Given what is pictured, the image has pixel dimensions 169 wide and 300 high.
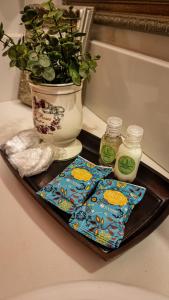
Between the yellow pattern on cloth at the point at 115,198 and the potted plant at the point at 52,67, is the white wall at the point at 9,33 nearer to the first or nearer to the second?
the potted plant at the point at 52,67

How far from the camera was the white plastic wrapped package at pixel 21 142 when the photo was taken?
1.74 feet

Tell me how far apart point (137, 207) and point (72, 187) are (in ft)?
0.42

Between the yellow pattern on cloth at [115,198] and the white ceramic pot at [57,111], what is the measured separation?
0.17m

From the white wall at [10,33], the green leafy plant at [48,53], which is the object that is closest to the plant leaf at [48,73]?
the green leafy plant at [48,53]

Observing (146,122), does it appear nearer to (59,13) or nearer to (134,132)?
(134,132)

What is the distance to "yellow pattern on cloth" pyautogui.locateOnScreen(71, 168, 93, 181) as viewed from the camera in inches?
17.3

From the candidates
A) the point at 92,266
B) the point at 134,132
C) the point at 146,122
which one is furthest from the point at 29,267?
the point at 146,122

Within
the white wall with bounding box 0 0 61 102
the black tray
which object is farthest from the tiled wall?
the white wall with bounding box 0 0 61 102

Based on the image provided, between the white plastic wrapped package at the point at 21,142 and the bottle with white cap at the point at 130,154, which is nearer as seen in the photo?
the bottle with white cap at the point at 130,154

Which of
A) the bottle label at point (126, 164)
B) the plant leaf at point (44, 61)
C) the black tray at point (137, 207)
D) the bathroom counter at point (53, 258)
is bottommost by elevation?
the bathroom counter at point (53, 258)

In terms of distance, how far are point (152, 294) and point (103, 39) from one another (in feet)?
2.09

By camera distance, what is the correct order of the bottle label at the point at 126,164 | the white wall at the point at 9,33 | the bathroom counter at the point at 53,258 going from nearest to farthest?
the bathroom counter at the point at 53,258, the bottle label at the point at 126,164, the white wall at the point at 9,33

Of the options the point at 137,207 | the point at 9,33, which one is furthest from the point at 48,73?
the point at 9,33

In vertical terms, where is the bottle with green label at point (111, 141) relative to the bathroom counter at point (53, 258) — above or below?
above
